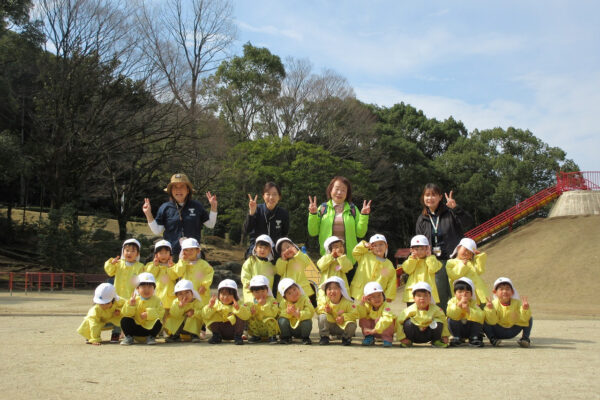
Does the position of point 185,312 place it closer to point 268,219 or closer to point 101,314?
point 101,314

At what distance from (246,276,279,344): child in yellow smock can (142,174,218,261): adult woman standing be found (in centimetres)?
118

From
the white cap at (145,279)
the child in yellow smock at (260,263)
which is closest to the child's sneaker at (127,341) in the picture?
the white cap at (145,279)

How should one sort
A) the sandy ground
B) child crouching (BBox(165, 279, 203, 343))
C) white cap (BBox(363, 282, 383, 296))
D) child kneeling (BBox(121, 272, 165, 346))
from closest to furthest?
the sandy ground, child kneeling (BBox(121, 272, 165, 346)), white cap (BBox(363, 282, 383, 296)), child crouching (BBox(165, 279, 203, 343))

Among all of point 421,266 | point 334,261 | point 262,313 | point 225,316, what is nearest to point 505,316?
point 421,266

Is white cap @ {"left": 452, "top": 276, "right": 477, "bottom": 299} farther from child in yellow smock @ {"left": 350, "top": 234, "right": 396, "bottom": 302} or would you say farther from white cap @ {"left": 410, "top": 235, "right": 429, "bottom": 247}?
child in yellow smock @ {"left": 350, "top": 234, "right": 396, "bottom": 302}

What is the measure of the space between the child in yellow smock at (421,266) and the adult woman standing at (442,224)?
203 millimetres

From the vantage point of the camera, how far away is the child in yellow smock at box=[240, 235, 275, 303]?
23.7 feet

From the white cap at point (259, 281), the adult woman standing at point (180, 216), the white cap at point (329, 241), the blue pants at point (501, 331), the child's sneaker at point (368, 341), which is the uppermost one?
the adult woman standing at point (180, 216)

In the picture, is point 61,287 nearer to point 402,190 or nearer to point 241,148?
point 241,148

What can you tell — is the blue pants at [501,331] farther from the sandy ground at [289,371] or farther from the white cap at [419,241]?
the white cap at [419,241]

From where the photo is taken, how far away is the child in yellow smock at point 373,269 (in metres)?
7.14

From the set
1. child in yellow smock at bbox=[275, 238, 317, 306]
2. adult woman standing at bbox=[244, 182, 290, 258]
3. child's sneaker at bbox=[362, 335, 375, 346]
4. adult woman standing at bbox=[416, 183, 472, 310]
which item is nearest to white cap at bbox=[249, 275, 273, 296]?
child in yellow smock at bbox=[275, 238, 317, 306]

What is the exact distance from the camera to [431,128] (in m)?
44.5

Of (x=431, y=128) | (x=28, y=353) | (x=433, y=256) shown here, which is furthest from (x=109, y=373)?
(x=431, y=128)
